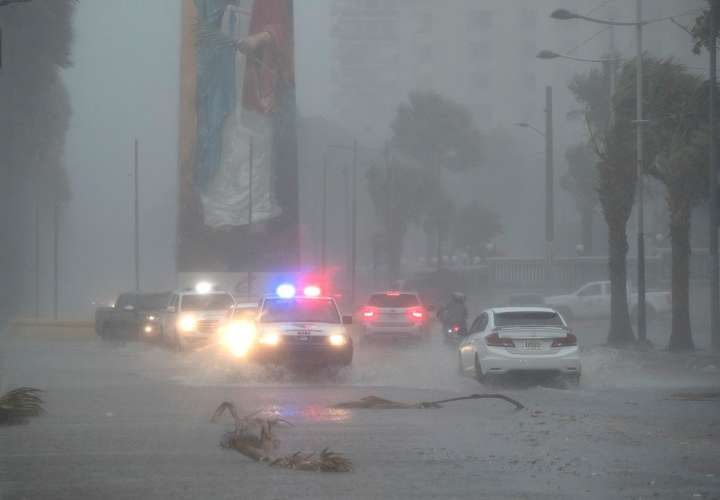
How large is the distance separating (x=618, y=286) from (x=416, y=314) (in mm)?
6093

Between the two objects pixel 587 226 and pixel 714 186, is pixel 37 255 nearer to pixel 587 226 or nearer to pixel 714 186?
pixel 587 226

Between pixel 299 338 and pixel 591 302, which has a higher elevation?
pixel 299 338

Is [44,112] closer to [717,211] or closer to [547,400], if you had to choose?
[717,211]

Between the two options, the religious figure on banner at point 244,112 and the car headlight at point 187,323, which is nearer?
the car headlight at point 187,323

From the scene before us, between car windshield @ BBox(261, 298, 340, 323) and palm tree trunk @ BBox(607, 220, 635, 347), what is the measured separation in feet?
33.8

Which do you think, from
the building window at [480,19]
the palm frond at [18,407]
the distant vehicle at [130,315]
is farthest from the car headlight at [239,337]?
the building window at [480,19]

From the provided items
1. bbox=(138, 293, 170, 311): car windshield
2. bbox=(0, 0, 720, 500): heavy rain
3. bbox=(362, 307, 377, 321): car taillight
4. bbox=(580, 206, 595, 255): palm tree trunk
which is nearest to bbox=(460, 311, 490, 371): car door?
bbox=(0, 0, 720, 500): heavy rain

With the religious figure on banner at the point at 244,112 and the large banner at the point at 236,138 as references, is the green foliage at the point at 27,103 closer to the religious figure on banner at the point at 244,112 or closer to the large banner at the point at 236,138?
the large banner at the point at 236,138

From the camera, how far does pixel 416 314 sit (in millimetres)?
36062

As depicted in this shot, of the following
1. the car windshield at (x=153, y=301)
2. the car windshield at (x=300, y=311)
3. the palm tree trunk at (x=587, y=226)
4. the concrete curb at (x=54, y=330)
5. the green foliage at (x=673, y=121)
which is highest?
the green foliage at (x=673, y=121)

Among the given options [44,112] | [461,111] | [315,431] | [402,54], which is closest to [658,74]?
[315,431]

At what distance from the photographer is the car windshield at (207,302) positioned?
35.3 meters

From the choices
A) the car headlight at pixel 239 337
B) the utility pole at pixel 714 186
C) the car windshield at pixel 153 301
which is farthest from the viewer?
the car windshield at pixel 153 301

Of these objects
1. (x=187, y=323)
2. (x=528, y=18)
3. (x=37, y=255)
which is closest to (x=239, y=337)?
(x=187, y=323)
